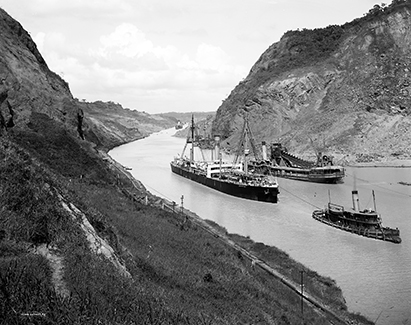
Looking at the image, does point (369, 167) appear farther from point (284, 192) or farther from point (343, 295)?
point (343, 295)

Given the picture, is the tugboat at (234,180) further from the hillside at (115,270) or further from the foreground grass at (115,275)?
the foreground grass at (115,275)

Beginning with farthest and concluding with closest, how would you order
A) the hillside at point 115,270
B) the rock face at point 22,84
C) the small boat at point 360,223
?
the rock face at point 22,84 → the small boat at point 360,223 → the hillside at point 115,270

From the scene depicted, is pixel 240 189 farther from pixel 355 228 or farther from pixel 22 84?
pixel 22 84

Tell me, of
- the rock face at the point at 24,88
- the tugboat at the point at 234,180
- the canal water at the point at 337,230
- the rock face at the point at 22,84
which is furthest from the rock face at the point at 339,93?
the rock face at the point at 22,84

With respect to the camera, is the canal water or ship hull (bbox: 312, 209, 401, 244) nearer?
the canal water

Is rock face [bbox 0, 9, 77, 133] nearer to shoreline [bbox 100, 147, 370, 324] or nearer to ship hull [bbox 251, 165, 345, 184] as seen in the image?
shoreline [bbox 100, 147, 370, 324]

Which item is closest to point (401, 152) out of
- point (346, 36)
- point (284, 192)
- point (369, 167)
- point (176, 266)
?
point (369, 167)

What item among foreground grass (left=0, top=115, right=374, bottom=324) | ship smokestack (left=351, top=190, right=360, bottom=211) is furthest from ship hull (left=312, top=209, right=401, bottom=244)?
foreground grass (left=0, top=115, right=374, bottom=324)
